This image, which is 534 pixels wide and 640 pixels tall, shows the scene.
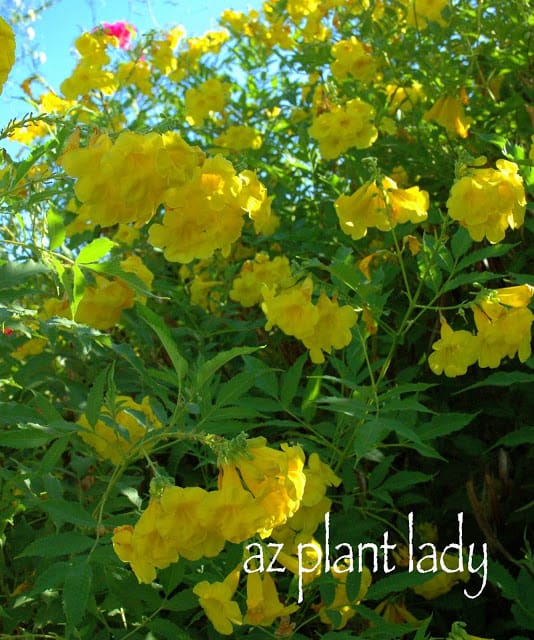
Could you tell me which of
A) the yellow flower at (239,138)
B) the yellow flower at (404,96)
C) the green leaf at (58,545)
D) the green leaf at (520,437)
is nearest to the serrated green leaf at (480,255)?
the green leaf at (520,437)

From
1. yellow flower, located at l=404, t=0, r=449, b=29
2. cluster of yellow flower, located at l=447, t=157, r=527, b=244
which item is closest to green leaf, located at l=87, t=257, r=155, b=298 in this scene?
cluster of yellow flower, located at l=447, t=157, r=527, b=244

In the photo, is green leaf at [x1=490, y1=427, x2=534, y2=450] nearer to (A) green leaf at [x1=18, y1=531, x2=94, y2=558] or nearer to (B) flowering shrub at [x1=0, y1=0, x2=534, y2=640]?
(B) flowering shrub at [x1=0, y1=0, x2=534, y2=640]

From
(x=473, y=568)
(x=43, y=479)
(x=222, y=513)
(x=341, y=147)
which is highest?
(x=341, y=147)

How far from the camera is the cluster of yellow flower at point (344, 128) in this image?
220 centimetres

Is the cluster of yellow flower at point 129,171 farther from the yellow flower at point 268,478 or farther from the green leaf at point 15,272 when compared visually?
the yellow flower at point 268,478

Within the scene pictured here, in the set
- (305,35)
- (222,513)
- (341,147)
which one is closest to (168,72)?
(305,35)

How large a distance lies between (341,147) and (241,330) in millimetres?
611

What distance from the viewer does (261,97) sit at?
341cm

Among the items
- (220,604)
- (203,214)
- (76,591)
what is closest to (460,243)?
(203,214)

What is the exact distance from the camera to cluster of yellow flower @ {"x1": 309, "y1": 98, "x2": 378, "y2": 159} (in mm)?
2199

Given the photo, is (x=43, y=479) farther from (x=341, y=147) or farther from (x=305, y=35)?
(x=305, y=35)

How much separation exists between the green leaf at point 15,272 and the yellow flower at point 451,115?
1.42 meters

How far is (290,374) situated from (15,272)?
1.64 feet

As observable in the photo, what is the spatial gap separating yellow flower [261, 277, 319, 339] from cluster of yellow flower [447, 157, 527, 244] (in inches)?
11.2
